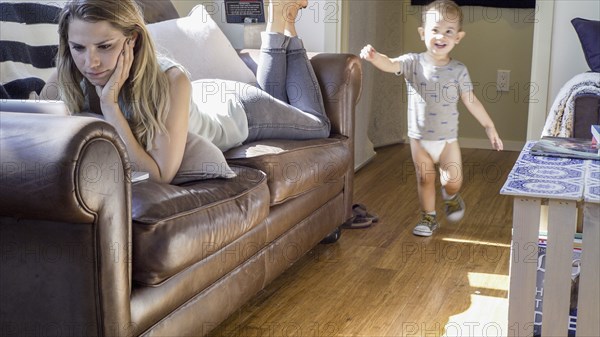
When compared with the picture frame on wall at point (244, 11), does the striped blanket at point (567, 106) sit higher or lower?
lower

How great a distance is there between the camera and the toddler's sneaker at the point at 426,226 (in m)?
2.99

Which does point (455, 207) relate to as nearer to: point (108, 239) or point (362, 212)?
point (362, 212)

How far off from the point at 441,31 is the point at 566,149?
95cm

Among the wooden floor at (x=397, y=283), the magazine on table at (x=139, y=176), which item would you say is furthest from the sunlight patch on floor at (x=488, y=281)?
the magazine on table at (x=139, y=176)

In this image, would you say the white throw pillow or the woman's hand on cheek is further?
the white throw pillow

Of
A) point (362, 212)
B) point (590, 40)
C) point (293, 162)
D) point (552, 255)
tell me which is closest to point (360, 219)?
point (362, 212)

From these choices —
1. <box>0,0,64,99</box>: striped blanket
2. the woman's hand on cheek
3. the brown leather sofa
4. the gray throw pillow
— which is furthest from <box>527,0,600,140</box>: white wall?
the woman's hand on cheek

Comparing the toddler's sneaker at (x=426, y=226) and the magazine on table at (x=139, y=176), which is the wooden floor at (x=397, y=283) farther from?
the magazine on table at (x=139, y=176)

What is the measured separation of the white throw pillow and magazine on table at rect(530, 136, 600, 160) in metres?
1.15

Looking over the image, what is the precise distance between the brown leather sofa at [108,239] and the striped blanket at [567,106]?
1.32 metres

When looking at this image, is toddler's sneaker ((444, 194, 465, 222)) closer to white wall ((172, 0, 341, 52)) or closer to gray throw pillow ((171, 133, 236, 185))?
white wall ((172, 0, 341, 52))

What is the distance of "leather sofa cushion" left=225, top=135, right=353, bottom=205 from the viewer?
2.19 m

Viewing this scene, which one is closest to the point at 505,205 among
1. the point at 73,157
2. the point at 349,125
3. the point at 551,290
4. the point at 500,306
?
the point at 349,125

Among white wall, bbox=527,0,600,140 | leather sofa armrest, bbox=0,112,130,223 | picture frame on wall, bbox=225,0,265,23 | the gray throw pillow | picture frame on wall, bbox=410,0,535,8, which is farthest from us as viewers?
picture frame on wall, bbox=410,0,535,8
